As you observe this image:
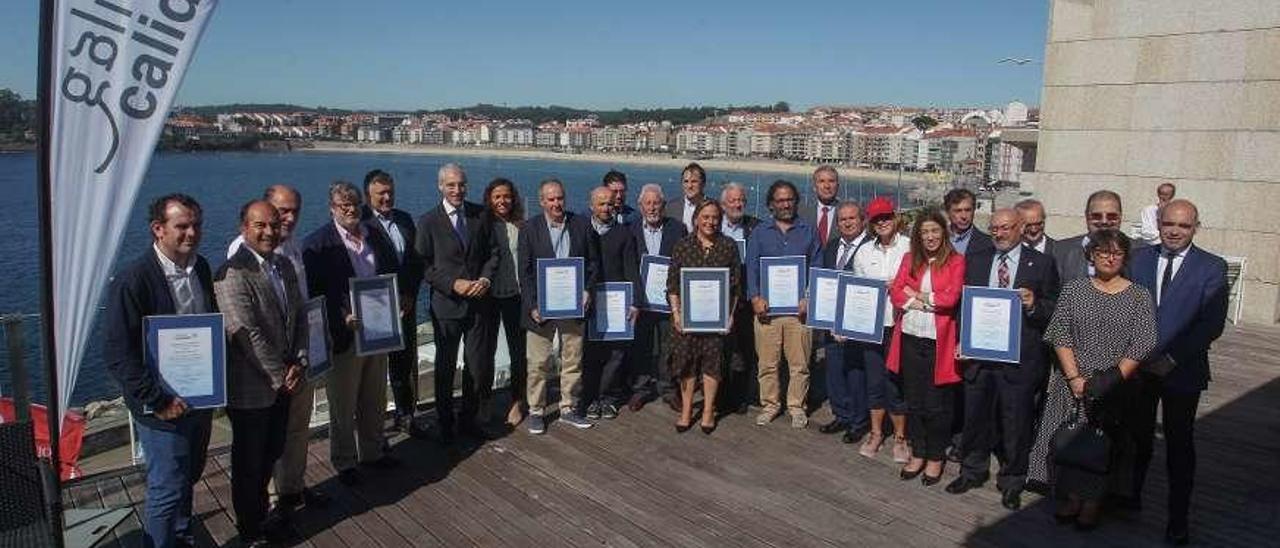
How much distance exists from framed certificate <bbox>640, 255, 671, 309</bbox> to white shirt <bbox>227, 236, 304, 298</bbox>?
2395 millimetres

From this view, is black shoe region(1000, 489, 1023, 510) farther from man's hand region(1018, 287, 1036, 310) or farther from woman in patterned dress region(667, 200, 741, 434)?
woman in patterned dress region(667, 200, 741, 434)

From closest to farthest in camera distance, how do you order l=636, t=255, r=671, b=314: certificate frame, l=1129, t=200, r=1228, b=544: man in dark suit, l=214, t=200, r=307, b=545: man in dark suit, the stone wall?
l=214, t=200, r=307, b=545: man in dark suit → l=1129, t=200, r=1228, b=544: man in dark suit → l=636, t=255, r=671, b=314: certificate frame → the stone wall

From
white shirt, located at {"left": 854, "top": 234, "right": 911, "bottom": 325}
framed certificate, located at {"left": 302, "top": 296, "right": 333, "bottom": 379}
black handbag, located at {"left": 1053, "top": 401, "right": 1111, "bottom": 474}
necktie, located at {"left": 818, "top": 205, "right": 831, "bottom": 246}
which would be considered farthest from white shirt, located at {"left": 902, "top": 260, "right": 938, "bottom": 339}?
framed certificate, located at {"left": 302, "top": 296, "right": 333, "bottom": 379}

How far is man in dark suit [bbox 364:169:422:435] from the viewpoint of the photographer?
513cm

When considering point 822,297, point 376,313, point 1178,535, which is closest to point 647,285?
point 822,297

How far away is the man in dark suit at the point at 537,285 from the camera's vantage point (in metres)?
5.50

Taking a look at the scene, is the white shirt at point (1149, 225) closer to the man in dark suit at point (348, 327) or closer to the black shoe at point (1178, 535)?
the black shoe at point (1178, 535)

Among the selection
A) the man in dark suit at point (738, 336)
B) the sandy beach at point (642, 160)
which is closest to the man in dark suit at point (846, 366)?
the man in dark suit at point (738, 336)

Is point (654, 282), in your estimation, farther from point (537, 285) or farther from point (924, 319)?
point (924, 319)

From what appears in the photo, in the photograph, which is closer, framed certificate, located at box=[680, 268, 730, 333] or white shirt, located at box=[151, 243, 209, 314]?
white shirt, located at box=[151, 243, 209, 314]

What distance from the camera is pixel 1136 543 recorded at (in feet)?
13.6

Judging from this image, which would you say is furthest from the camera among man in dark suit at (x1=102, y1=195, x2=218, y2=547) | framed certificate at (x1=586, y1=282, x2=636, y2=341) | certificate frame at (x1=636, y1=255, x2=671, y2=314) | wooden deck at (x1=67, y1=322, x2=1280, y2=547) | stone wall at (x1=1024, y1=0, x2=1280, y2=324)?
stone wall at (x1=1024, y1=0, x2=1280, y2=324)

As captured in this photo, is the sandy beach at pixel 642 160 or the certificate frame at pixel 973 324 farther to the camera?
the sandy beach at pixel 642 160

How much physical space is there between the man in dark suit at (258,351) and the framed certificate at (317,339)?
0.19ft
